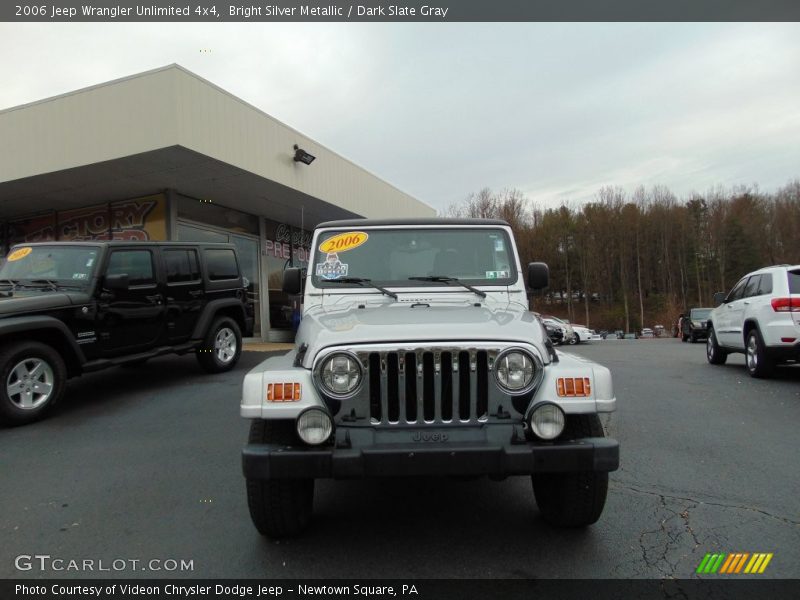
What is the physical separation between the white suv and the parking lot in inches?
77.8

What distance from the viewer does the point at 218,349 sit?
7.95 m

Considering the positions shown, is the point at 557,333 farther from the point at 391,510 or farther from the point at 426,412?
the point at 426,412

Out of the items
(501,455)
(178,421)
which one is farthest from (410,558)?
(178,421)

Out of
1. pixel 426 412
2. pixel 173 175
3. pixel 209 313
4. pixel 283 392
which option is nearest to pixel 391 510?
pixel 426 412

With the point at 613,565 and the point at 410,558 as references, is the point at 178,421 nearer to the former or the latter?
the point at 410,558

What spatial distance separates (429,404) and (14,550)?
247 centimetres

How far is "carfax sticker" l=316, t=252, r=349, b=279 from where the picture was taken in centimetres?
391

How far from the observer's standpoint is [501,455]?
2.33m

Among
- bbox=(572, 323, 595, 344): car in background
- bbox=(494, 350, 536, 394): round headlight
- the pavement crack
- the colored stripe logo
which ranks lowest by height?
bbox=(572, 323, 595, 344): car in background

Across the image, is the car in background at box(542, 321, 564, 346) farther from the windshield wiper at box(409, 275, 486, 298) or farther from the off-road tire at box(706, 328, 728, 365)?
the windshield wiper at box(409, 275, 486, 298)

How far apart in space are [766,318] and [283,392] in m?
7.47

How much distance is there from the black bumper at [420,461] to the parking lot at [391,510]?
0.56 metres

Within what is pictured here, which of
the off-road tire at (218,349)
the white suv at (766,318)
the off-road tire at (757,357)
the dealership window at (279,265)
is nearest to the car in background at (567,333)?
the dealership window at (279,265)

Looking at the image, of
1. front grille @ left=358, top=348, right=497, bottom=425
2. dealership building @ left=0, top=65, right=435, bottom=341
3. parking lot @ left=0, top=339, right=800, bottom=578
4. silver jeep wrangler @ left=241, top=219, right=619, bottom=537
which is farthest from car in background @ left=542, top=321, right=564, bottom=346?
front grille @ left=358, top=348, right=497, bottom=425
